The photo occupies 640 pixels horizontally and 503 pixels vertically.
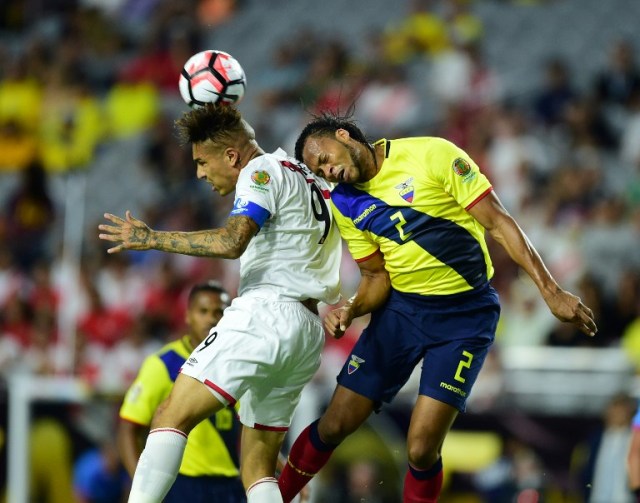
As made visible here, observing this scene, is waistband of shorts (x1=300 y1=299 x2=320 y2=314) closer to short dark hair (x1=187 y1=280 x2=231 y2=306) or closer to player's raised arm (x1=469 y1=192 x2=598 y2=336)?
player's raised arm (x1=469 y1=192 x2=598 y2=336)

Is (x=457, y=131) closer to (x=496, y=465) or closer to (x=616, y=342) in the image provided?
(x=616, y=342)

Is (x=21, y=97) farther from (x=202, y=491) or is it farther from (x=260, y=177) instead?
(x=260, y=177)

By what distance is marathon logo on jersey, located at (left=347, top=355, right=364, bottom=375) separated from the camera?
584cm

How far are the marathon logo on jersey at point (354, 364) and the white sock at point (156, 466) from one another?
3.73ft

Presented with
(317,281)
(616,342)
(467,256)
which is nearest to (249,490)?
(317,281)

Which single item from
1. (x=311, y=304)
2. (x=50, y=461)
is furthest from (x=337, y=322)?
Answer: (x=50, y=461)

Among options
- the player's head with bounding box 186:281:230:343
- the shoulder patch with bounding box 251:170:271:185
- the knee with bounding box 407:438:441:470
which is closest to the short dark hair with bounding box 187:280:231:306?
the player's head with bounding box 186:281:230:343

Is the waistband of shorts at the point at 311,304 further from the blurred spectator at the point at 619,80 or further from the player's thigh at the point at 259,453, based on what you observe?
the blurred spectator at the point at 619,80

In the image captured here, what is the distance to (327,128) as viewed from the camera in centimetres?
561

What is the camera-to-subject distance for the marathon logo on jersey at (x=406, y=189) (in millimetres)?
5633

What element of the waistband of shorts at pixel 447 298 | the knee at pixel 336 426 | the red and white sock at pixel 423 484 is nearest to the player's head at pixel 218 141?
the waistband of shorts at pixel 447 298

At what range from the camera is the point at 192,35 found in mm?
14820

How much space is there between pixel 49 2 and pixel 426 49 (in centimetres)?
559

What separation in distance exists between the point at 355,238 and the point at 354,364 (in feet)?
2.14
